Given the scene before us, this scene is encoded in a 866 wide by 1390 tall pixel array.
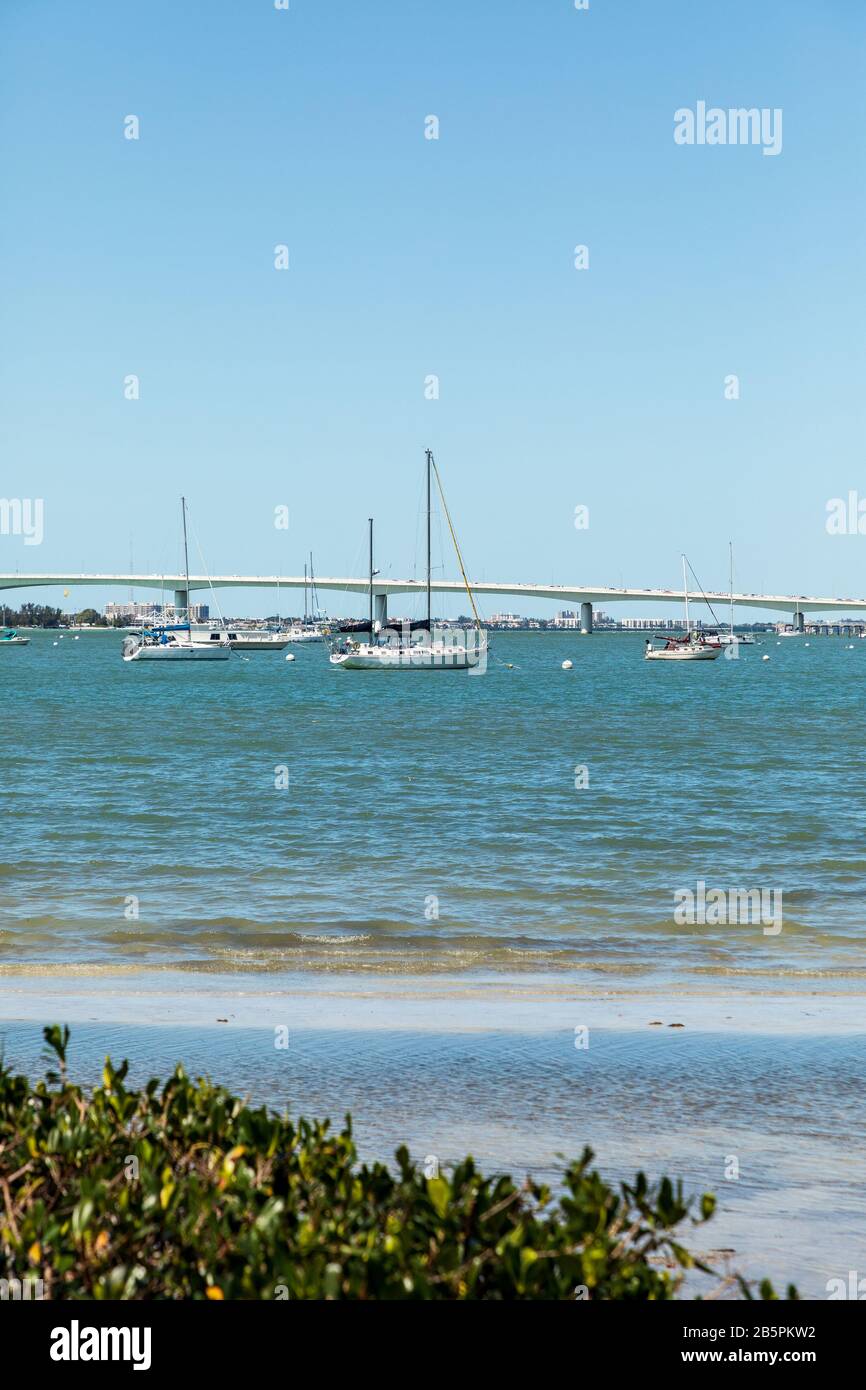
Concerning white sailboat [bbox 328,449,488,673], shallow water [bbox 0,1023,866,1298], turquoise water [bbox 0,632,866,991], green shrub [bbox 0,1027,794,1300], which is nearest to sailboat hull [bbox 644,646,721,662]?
white sailboat [bbox 328,449,488,673]

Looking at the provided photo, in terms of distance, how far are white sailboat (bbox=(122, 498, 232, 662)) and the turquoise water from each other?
268 feet

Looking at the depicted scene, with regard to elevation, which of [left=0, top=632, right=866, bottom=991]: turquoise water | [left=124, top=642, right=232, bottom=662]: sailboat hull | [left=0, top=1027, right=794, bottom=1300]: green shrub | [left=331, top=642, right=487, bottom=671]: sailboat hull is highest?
[left=124, top=642, right=232, bottom=662]: sailboat hull

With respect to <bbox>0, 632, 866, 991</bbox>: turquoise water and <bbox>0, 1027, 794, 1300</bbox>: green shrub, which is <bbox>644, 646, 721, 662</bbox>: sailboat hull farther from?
<bbox>0, 1027, 794, 1300</bbox>: green shrub

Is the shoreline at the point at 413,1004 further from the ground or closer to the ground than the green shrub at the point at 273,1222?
closer to the ground

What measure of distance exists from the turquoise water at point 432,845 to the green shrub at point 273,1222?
31.6ft

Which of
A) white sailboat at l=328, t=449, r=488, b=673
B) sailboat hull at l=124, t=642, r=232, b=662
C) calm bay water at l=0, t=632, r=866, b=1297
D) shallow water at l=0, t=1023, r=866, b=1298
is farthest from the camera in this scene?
sailboat hull at l=124, t=642, r=232, b=662

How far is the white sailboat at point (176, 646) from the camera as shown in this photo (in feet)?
461

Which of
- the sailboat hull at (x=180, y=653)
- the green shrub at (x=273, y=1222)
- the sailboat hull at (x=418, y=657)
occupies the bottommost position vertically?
the green shrub at (x=273, y=1222)

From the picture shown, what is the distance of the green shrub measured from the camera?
140 inches

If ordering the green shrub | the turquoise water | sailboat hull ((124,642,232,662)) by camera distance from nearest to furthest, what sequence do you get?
the green shrub → the turquoise water → sailboat hull ((124,642,232,662))

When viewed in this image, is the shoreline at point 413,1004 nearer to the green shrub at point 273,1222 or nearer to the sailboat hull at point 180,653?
the green shrub at point 273,1222

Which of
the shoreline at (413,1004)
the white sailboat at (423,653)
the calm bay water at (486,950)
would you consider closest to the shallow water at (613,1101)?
the calm bay water at (486,950)

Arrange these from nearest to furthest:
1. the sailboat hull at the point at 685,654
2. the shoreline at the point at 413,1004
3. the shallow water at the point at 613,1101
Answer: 1. the shallow water at the point at 613,1101
2. the shoreline at the point at 413,1004
3. the sailboat hull at the point at 685,654
